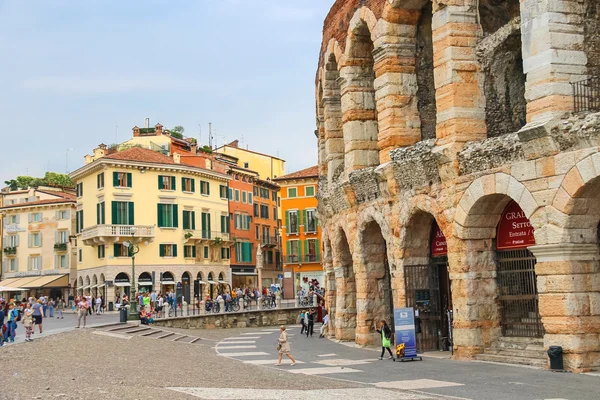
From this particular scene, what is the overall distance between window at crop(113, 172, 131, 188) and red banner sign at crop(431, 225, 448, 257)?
39.8m

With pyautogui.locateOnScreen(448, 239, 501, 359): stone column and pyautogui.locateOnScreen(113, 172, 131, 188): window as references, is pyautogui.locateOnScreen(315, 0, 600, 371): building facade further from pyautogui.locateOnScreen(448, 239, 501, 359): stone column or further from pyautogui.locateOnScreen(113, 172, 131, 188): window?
pyautogui.locateOnScreen(113, 172, 131, 188): window

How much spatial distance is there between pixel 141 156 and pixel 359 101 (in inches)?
1504

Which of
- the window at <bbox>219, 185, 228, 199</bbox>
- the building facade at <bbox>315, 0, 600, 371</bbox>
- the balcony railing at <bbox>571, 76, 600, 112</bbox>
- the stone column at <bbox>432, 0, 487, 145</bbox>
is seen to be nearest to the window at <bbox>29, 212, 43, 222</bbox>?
the window at <bbox>219, 185, 228, 199</bbox>

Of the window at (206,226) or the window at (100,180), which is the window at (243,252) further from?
the window at (100,180)

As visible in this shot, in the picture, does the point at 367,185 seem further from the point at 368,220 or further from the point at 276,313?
the point at 276,313

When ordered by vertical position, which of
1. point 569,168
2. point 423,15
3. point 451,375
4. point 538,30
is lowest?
point 451,375

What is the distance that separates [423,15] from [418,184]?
534 cm

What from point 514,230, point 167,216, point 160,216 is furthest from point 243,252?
point 514,230

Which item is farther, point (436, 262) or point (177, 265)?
point (177, 265)

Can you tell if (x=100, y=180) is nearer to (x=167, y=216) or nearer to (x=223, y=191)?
(x=167, y=216)

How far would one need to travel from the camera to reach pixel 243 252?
235 ft

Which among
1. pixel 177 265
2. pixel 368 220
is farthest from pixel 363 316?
pixel 177 265

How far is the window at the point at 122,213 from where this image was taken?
5819 cm

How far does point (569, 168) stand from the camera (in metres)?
16.5
